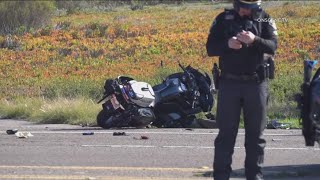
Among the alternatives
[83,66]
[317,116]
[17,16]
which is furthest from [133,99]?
[17,16]

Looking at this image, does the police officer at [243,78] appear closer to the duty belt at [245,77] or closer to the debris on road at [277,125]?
the duty belt at [245,77]

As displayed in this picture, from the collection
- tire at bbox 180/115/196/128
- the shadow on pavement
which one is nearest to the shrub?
tire at bbox 180/115/196/128

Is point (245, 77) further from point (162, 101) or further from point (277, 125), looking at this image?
point (162, 101)

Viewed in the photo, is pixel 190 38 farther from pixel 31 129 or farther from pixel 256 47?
pixel 256 47

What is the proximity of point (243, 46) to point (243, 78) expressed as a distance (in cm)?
30

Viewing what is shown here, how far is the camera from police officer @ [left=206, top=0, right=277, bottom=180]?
7.07 metres

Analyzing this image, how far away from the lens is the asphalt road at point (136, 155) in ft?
28.2

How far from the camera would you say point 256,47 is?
702 centimetres

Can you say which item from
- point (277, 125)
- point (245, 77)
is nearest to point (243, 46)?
point (245, 77)

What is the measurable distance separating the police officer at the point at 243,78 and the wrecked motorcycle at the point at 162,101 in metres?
6.65

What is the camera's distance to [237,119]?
23.6ft

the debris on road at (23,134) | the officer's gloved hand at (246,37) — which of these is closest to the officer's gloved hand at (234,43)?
the officer's gloved hand at (246,37)

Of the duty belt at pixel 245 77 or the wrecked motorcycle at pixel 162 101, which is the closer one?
the duty belt at pixel 245 77

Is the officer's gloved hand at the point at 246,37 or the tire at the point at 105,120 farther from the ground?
the officer's gloved hand at the point at 246,37
